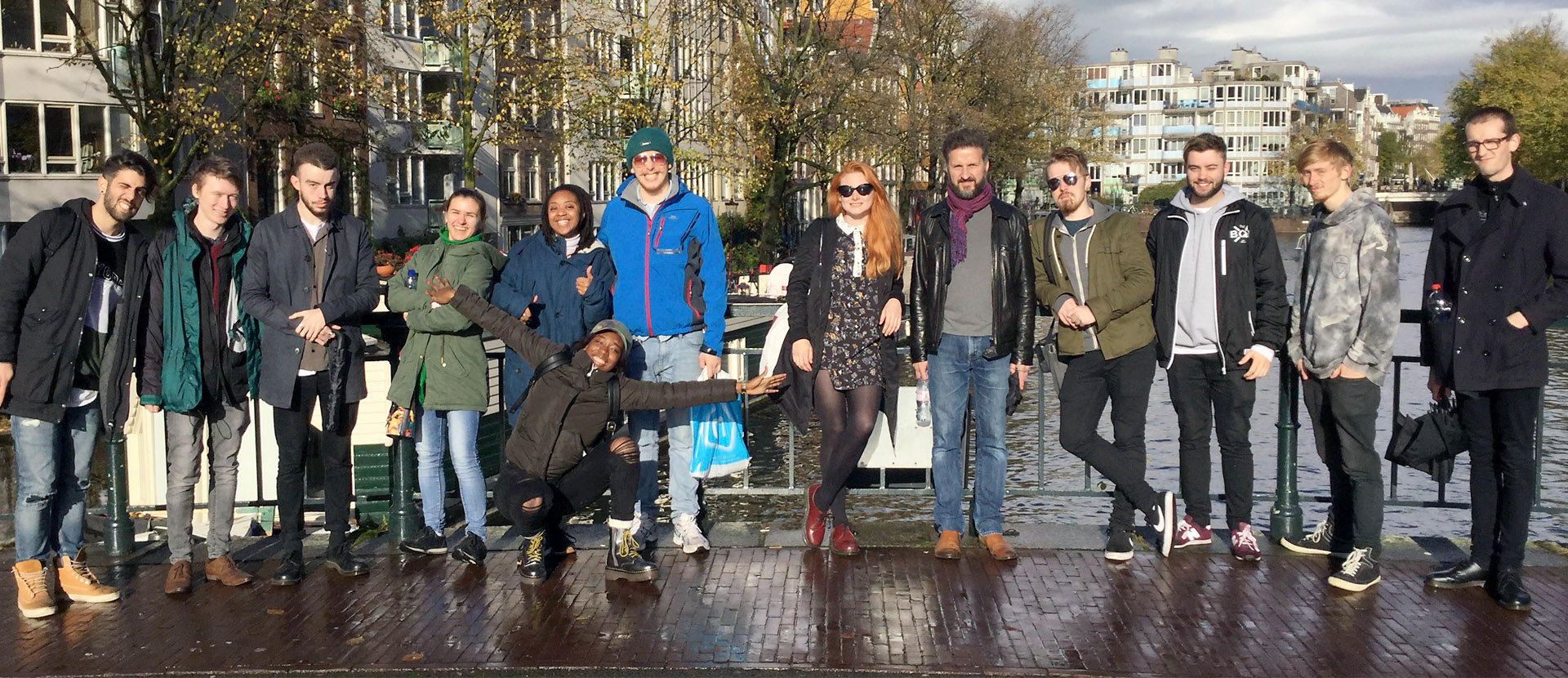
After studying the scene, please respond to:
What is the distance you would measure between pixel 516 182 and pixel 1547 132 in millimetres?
43790

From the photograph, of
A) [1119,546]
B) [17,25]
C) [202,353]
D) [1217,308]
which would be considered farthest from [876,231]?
[17,25]

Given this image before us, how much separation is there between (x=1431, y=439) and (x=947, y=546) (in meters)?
Answer: 2.24

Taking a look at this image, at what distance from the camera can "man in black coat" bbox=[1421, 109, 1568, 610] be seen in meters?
5.60

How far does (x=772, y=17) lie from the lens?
39.0 metres

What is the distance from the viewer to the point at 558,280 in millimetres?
6453

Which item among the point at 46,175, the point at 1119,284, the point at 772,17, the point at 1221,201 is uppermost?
the point at 772,17

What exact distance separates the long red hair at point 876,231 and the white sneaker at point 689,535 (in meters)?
1.54

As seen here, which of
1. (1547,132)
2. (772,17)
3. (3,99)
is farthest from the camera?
(1547,132)

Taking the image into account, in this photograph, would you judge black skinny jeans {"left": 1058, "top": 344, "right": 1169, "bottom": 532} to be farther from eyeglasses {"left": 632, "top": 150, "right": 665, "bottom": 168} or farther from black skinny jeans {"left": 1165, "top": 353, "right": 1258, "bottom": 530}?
eyeglasses {"left": 632, "top": 150, "right": 665, "bottom": 168}

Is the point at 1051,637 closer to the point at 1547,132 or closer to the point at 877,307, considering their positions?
the point at 877,307

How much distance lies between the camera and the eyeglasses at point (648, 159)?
6395mm

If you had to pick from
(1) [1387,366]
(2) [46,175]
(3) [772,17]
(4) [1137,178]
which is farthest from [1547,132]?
(4) [1137,178]

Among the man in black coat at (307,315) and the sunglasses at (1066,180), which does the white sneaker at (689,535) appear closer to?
the man in black coat at (307,315)

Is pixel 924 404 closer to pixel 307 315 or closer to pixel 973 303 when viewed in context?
pixel 973 303
